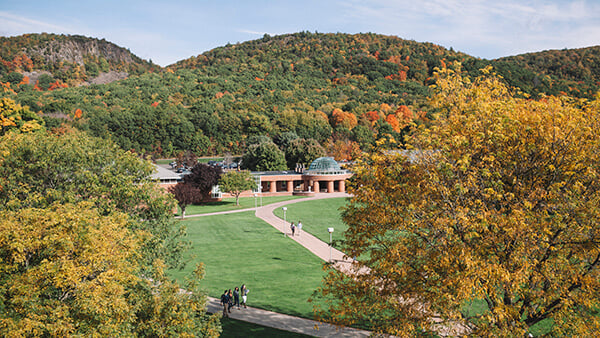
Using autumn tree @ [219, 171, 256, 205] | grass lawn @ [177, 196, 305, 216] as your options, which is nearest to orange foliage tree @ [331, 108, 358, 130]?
grass lawn @ [177, 196, 305, 216]

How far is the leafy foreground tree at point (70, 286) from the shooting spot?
10.8m

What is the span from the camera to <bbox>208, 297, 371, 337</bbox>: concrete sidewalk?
19345mm

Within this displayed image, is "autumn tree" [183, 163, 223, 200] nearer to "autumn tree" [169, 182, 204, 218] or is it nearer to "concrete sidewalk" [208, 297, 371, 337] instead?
"autumn tree" [169, 182, 204, 218]

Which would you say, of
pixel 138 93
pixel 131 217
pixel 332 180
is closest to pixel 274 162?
pixel 332 180

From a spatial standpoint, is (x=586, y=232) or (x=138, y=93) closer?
(x=586, y=232)

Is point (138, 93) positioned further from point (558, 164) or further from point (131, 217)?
point (558, 164)

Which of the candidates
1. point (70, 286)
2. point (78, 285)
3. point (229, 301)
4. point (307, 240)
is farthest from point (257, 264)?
point (78, 285)

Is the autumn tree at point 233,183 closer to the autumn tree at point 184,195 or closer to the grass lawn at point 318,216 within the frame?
the grass lawn at point 318,216

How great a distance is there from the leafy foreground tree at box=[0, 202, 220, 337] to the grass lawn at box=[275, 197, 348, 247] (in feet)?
93.4

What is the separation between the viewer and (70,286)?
38.8 feet

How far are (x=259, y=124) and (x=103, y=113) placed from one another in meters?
41.1

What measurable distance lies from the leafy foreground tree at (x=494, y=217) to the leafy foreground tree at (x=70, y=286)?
5.82 m

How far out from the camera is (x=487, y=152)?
1238cm

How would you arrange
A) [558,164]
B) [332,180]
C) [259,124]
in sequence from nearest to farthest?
1. [558,164]
2. [332,180]
3. [259,124]
